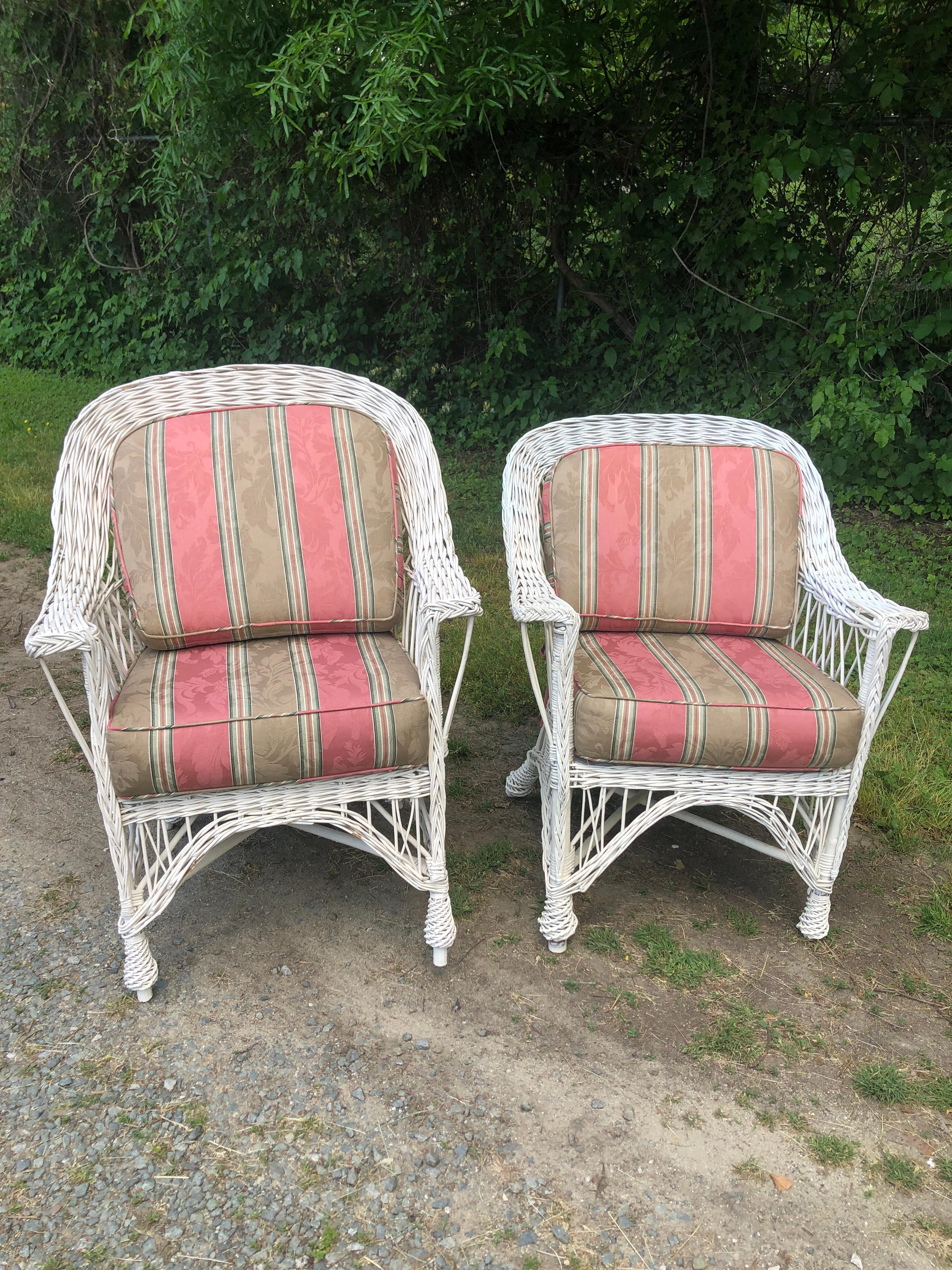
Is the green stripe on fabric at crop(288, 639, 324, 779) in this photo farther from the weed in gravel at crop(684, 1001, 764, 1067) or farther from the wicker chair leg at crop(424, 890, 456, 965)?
the weed in gravel at crop(684, 1001, 764, 1067)

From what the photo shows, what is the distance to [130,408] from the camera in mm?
2195

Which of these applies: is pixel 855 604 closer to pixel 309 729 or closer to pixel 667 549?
pixel 667 549

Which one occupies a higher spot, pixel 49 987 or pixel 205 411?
pixel 205 411

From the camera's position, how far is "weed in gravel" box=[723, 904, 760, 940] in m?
2.07

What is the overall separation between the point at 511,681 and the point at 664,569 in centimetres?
100

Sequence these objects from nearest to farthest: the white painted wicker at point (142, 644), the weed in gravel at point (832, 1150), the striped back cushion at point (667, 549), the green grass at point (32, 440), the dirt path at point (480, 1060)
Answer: the dirt path at point (480, 1060) → the weed in gravel at point (832, 1150) → the white painted wicker at point (142, 644) → the striped back cushion at point (667, 549) → the green grass at point (32, 440)

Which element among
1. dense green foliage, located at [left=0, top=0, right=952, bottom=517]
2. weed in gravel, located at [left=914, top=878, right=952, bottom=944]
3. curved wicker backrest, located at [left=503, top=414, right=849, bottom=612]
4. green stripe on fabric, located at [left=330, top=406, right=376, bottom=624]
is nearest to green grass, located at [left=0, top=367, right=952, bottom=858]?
weed in gravel, located at [left=914, top=878, right=952, bottom=944]

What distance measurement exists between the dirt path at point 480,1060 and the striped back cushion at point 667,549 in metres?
0.62

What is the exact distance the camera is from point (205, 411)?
2.16m

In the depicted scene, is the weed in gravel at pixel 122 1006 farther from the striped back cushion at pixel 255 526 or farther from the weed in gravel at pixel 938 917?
the weed in gravel at pixel 938 917

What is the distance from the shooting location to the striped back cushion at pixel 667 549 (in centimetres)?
221

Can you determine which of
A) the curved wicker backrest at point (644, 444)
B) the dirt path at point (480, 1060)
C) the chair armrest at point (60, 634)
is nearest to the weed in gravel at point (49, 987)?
the dirt path at point (480, 1060)

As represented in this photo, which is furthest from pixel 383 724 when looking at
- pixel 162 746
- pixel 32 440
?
pixel 32 440

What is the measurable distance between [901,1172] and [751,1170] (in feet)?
0.80
